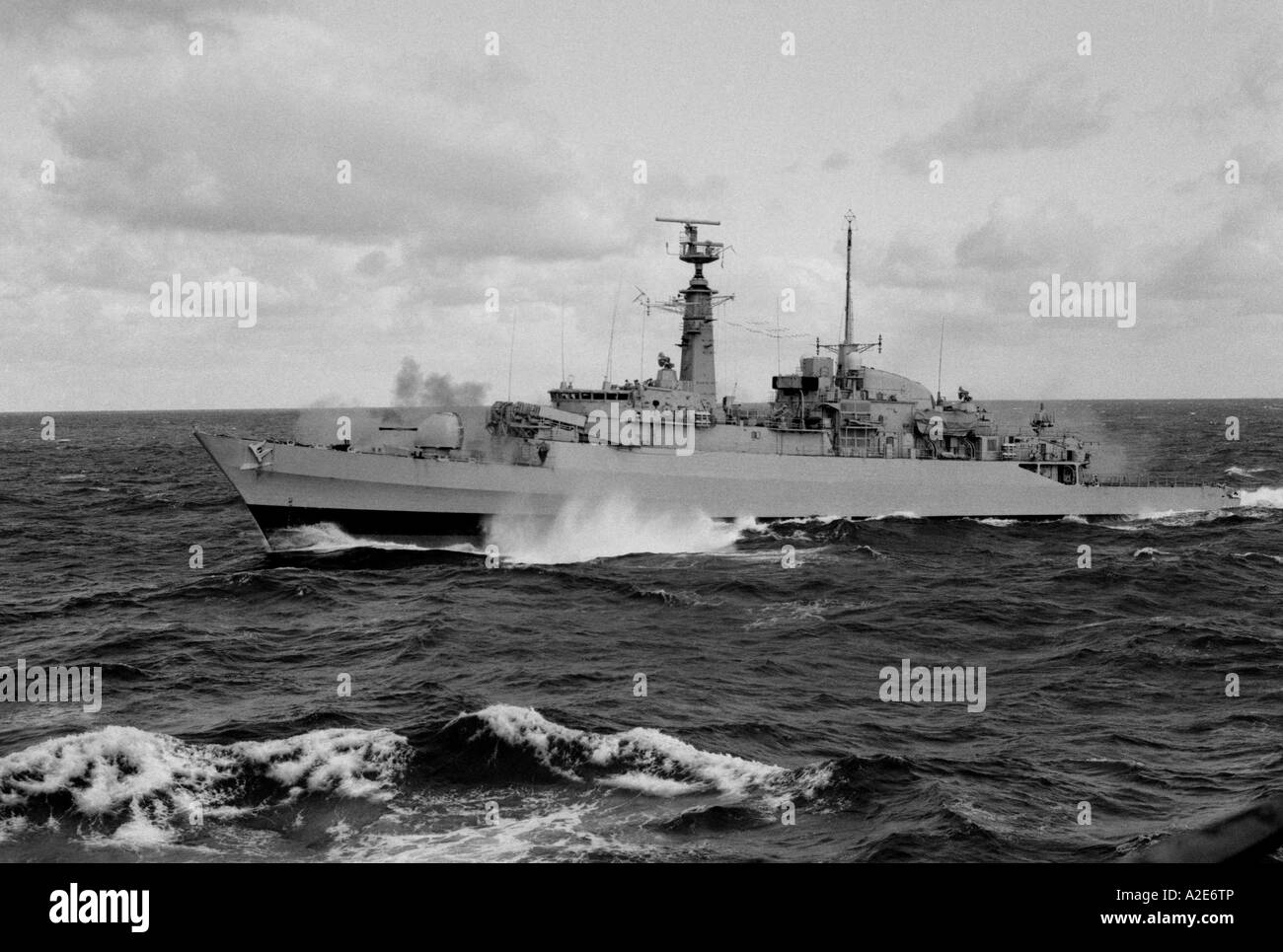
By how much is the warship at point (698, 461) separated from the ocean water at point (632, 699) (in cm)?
130

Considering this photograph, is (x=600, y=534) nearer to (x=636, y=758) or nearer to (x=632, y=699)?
(x=632, y=699)

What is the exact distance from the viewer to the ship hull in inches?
1362

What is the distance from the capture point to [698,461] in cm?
3894

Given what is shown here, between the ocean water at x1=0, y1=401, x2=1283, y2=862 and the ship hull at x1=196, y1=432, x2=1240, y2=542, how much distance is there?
38.9 inches

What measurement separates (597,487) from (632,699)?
18976mm

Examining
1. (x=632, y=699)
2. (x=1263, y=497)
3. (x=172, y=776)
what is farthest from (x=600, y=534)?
(x=1263, y=497)

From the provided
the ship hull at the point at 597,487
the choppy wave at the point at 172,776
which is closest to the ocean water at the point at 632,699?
the choppy wave at the point at 172,776

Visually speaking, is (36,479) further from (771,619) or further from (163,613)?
(771,619)

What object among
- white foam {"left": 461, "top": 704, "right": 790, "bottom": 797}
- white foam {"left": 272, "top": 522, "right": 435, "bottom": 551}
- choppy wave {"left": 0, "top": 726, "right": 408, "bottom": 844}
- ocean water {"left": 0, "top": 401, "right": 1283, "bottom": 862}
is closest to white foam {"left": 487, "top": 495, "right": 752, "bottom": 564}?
ocean water {"left": 0, "top": 401, "right": 1283, "bottom": 862}

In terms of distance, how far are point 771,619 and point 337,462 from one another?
55.0ft

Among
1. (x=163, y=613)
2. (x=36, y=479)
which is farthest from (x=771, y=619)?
(x=36, y=479)

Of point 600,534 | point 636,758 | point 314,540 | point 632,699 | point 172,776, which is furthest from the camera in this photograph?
point 600,534
